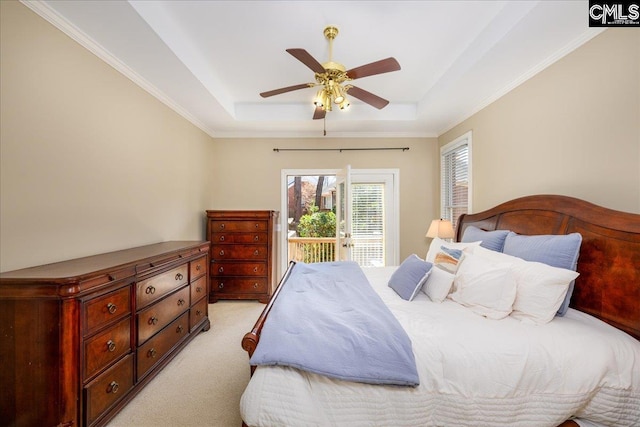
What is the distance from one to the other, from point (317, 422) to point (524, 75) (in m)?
3.26

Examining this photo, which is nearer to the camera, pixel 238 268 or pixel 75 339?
pixel 75 339

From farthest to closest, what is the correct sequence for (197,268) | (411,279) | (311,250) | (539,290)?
1. (311,250)
2. (197,268)
3. (411,279)
4. (539,290)

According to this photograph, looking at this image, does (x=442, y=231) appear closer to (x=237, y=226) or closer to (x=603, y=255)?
(x=603, y=255)

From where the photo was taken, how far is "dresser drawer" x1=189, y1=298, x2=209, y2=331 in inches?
107

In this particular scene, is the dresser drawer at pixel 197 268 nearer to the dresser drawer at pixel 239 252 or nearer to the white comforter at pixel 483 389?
the dresser drawer at pixel 239 252

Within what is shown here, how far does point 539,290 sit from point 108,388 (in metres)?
2.76

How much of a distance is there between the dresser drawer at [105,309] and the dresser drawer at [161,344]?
41cm

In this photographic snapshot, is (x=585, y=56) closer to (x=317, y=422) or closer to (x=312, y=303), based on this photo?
(x=312, y=303)

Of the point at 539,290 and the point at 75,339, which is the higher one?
the point at 539,290

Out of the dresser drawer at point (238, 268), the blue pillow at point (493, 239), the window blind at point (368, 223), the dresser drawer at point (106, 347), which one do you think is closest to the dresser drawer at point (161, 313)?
the dresser drawer at point (106, 347)

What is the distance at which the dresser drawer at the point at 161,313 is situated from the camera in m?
1.98

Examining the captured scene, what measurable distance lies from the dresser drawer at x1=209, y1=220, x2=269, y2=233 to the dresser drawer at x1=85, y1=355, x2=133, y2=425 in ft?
7.08

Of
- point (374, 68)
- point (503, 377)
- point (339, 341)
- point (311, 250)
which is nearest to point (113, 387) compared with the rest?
point (339, 341)

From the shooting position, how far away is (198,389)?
204 centimetres
